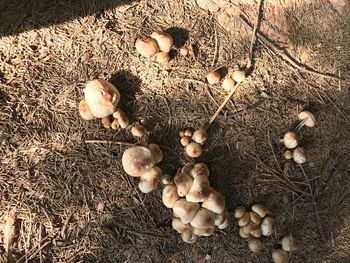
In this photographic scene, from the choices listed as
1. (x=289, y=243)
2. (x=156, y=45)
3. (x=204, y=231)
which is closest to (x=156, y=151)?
(x=204, y=231)

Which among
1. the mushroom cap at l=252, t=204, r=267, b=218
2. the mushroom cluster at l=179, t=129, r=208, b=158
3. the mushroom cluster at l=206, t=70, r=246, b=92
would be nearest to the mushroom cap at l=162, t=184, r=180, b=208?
the mushroom cluster at l=179, t=129, r=208, b=158

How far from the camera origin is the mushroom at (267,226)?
143 inches

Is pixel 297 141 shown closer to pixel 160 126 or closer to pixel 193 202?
pixel 193 202

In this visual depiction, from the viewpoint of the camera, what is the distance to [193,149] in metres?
3.43

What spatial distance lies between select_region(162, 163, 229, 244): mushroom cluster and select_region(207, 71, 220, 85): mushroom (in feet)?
2.38

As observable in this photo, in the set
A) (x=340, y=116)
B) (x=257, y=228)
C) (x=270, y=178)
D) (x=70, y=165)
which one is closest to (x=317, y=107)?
(x=340, y=116)

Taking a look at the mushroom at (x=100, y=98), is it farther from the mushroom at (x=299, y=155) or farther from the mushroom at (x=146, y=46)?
the mushroom at (x=299, y=155)

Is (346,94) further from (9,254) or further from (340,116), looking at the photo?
(9,254)

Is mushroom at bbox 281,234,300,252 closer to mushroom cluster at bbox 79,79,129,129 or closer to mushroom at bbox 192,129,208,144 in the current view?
mushroom at bbox 192,129,208,144

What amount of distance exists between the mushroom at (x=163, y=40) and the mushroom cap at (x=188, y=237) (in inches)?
59.8

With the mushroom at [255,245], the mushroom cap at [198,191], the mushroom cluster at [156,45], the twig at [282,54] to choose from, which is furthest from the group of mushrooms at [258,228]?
the mushroom cluster at [156,45]

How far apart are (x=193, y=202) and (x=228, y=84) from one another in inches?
42.0

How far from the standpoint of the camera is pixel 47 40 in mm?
3338

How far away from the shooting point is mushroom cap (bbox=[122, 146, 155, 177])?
3197mm
